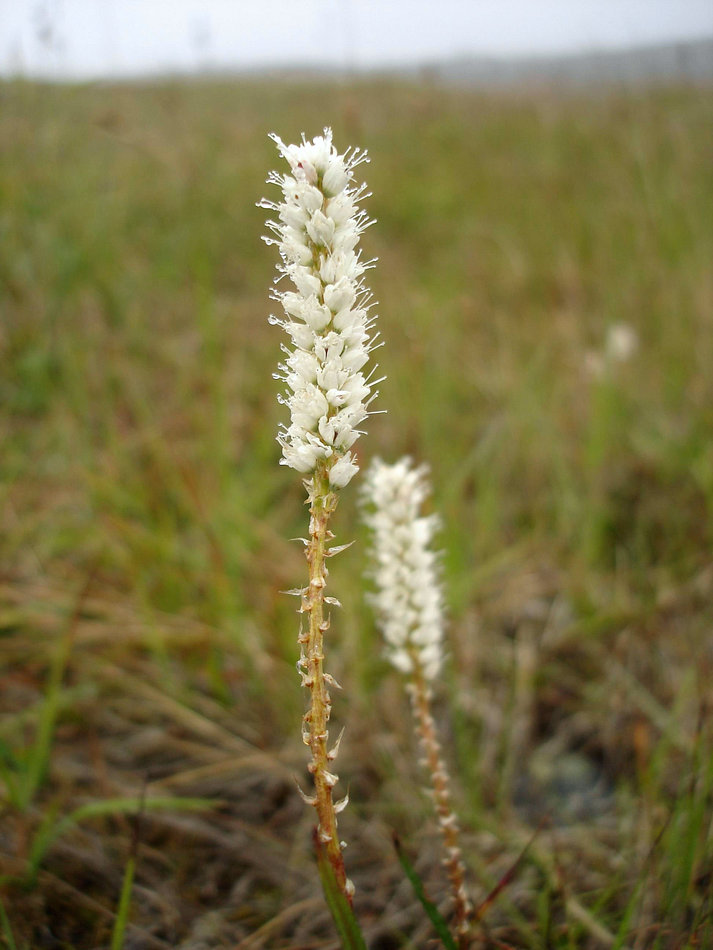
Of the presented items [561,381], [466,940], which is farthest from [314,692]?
[561,381]

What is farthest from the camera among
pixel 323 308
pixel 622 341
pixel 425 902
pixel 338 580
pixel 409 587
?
pixel 622 341

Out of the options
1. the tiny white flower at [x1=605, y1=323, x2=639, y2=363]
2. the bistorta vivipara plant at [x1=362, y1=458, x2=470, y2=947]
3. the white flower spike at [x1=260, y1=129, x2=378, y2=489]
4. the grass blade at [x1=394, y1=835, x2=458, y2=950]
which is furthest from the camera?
the tiny white flower at [x1=605, y1=323, x2=639, y2=363]

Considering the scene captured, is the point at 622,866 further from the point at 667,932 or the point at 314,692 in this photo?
the point at 314,692

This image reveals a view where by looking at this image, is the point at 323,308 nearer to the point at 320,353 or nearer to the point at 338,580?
the point at 320,353

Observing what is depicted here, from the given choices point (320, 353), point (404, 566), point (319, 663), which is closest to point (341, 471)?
point (320, 353)

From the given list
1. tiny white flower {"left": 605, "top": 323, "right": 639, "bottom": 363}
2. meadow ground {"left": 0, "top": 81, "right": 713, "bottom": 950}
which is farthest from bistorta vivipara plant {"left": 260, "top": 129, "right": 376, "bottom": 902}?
tiny white flower {"left": 605, "top": 323, "right": 639, "bottom": 363}

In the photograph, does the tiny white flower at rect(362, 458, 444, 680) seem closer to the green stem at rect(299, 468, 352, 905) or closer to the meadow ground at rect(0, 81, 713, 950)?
the green stem at rect(299, 468, 352, 905)
